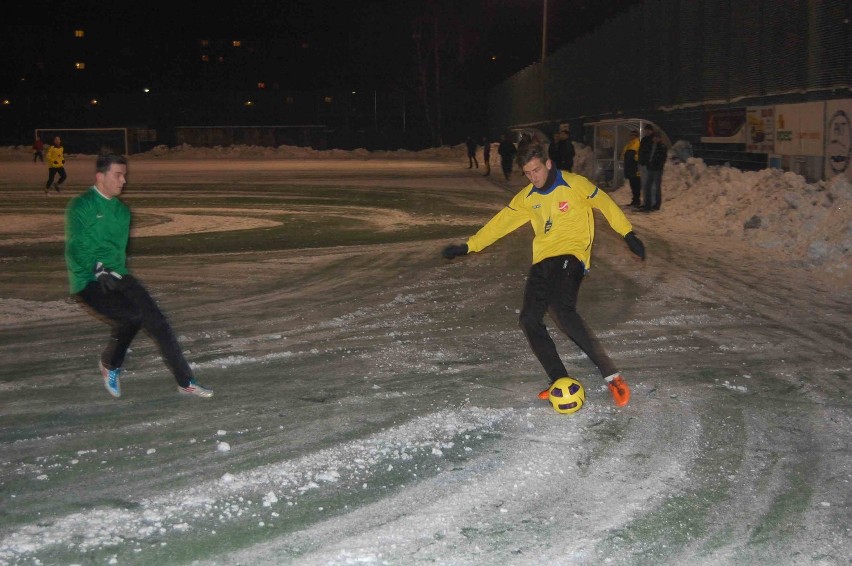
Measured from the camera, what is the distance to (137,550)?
3947mm

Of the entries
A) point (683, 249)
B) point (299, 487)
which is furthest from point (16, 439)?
point (683, 249)

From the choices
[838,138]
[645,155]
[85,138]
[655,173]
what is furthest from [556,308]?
[85,138]

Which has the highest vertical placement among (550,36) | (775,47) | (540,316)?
(550,36)

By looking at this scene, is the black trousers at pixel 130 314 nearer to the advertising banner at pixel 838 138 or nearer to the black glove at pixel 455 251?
the black glove at pixel 455 251

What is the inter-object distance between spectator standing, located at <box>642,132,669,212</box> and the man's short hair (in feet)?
41.2

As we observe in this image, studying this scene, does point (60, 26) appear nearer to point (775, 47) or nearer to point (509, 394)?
point (775, 47)

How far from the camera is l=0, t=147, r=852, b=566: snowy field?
411 cm

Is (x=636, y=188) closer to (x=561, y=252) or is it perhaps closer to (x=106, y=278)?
(x=561, y=252)

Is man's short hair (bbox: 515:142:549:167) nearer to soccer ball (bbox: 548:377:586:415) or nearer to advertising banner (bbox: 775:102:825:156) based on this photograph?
soccer ball (bbox: 548:377:586:415)

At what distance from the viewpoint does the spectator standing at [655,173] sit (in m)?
17.7

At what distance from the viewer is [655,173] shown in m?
18.2

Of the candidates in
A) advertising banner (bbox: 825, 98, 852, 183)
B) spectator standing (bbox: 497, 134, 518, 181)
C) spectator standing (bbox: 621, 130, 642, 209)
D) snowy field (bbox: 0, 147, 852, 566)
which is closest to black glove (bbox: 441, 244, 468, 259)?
snowy field (bbox: 0, 147, 852, 566)

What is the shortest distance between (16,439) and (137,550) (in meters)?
1.94

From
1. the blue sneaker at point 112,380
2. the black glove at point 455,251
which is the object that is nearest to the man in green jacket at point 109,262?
the blue sneaker at point 112,380
